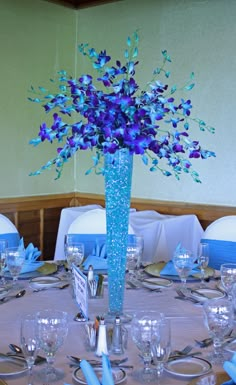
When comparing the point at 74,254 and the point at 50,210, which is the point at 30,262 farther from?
the point at 50,210

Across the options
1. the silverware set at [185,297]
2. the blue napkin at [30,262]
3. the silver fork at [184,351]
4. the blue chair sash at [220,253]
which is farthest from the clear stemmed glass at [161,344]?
the blue chair sash at [220,253]

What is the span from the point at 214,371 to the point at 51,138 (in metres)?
0.77

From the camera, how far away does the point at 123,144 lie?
1559 millimetres

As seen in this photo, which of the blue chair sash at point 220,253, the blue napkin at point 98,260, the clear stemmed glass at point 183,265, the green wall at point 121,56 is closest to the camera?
the clear stemmed glass at point 183,265

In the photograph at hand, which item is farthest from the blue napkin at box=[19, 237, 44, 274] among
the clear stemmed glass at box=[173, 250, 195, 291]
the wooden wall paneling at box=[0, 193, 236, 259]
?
the wooden wall paneling at box=[0, 193, 236, 259]

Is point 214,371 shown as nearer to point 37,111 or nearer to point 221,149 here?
point 221,149

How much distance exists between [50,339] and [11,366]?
0.39 ft

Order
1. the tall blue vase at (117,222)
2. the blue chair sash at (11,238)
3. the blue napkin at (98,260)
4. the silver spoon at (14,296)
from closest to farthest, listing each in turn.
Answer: the tall blue vase at (117,222), the silver spoon at (14,296), the blue napkin at (98,260), the blue chair sash at (11,238)

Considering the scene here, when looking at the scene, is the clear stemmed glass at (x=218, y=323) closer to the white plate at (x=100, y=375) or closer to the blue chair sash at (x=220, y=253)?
the white plate at (x=100, y=375)

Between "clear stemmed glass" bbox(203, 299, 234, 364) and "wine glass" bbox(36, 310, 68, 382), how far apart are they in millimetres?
374

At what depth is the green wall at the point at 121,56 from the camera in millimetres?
3711

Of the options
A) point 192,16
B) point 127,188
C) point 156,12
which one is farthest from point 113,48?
point 127,188

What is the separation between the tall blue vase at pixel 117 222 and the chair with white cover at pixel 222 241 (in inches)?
41.3

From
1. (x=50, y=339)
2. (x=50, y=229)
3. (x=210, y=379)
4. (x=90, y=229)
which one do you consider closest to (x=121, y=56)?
(x=50, y=229)
